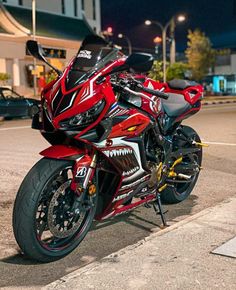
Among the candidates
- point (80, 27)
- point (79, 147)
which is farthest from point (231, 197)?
point (80, 27)

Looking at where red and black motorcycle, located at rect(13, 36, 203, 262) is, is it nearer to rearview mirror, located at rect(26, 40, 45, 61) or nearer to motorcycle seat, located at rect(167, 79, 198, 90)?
rearview mirror, located at rect(26, 40, 45, 61)

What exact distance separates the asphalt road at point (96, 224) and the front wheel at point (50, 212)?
0.14 meters

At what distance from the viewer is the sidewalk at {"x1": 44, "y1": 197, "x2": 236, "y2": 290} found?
10.5 feet

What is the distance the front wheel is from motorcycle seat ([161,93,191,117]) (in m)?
1.39

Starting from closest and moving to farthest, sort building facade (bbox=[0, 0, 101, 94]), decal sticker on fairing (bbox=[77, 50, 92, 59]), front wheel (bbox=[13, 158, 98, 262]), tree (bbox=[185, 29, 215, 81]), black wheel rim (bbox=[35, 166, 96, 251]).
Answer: front wheel (bbox=[13, 158, 98, 262]) → black wheel rim (bbox=[35, 166, 96, 251]) → decal sticker on fairing (bbox=[77, 50, 92, 59]) → building facade (bbox=[0, 0, 101, 94]) → tree (bbox=[185, 29, 215, 81])

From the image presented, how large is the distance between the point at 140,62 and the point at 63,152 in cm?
89

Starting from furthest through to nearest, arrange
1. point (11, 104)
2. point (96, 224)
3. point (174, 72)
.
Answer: point (174, 72)
point (11, 104)
point (96, 224)

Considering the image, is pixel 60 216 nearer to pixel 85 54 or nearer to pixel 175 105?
pixel 85 54

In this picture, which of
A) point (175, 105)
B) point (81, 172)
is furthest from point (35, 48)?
point (175, 105)

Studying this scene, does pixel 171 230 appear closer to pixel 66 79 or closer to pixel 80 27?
pixel 66 79

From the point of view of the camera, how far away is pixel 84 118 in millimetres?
3531

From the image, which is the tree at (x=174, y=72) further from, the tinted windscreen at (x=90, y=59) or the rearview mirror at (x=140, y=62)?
the rearview mirror at (x=140, y=62)

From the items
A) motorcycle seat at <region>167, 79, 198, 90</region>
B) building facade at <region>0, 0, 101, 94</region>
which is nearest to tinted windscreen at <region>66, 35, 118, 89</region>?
motorcycle seat at <region>167, 79, 198, 90</region>

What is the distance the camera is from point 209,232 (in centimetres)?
425
